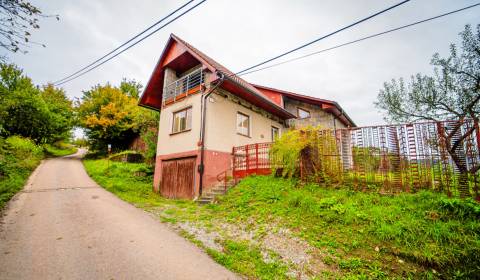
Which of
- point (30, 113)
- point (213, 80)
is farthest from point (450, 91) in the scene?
point (30, 113)

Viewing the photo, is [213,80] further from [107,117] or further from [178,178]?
[107,117]

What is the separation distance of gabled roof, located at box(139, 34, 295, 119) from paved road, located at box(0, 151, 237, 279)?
276 inches

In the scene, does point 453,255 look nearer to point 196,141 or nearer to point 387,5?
point 387,5

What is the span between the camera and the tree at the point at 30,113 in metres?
18.4

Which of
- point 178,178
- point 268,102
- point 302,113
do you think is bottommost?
point 178,178

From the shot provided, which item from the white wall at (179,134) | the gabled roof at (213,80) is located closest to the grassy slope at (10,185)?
the white wall at (179,134)

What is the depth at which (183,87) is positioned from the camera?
12.3 m

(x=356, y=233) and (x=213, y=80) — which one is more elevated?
(x=213, y=80)

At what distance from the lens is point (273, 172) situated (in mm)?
8695

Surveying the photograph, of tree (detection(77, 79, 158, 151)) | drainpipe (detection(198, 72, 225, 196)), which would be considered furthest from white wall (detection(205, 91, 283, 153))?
tree (detection(77, 79, 158, 151))

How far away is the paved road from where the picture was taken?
357 cm

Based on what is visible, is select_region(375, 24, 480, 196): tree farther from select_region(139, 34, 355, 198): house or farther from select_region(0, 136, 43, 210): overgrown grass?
select_region(0, 136, 43, 210): overgrown grass

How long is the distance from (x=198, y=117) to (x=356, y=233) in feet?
26.6

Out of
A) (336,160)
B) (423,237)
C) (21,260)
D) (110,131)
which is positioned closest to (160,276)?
(21,260)
